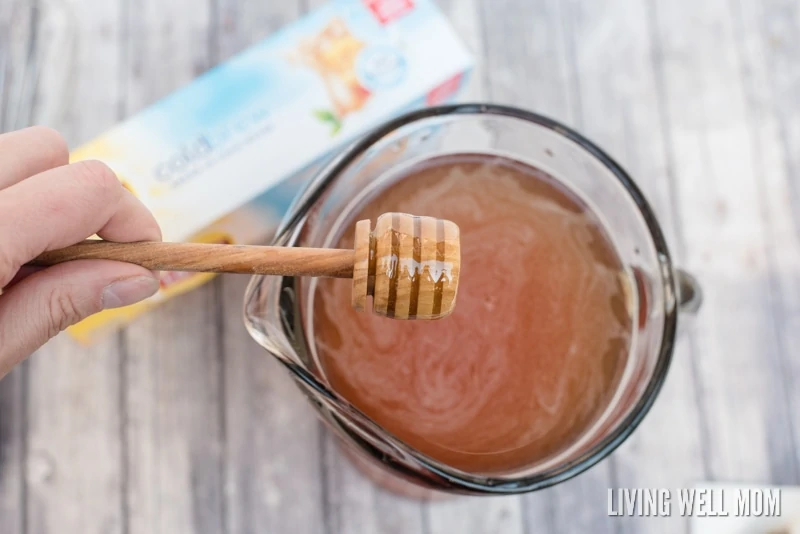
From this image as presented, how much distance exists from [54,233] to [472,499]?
489 mm

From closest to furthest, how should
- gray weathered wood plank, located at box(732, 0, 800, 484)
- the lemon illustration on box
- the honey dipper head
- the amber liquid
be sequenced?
the honey dipper head
the amber liquid
the lemon illustration on box
gray weathered wood plank, located at box(732, 0, 800, 484)

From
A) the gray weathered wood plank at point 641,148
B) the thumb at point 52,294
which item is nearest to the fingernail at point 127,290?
the thumb at point 52,294

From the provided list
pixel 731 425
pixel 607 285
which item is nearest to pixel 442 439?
pixel 607 285

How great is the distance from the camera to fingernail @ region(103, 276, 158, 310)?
46cm

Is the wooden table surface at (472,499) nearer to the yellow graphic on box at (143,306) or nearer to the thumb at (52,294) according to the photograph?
the yellow graphic on box at (143,306)

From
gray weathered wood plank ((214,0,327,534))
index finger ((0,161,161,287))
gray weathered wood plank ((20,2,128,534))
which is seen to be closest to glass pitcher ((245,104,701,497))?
index finger ((0,161,161,287))

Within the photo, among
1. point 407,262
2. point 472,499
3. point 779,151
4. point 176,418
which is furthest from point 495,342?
point 779,151

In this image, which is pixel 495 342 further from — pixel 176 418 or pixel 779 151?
pixel 779 151

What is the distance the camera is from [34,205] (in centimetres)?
42

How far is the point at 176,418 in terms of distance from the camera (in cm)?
71

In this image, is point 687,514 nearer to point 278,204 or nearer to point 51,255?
point 278,204

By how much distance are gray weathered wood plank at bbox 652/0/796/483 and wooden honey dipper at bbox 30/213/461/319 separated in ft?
1.51

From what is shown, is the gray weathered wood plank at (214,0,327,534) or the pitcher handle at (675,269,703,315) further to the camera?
the gray weathered wood plank at (214,0,327,534)

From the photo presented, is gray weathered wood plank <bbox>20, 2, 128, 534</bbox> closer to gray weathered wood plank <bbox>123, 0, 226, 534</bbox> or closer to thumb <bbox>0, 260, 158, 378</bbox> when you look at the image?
gray weathered wood plank <bbox>123, 0, 226, 534</bbox>
